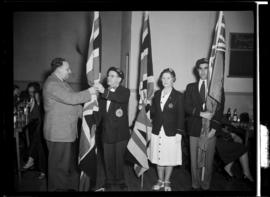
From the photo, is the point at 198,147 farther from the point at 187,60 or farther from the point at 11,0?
the point at 11,0

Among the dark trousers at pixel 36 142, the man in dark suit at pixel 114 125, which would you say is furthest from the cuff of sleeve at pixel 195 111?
the dark trousers at pixel 36 142

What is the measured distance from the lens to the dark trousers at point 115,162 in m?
2.96

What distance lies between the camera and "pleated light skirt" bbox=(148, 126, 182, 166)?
117 inches

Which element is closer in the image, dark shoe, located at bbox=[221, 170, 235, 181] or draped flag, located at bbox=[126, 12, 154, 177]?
draped flag, located at bbox=[126, 12, 154, 177]

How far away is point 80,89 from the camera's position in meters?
2.95

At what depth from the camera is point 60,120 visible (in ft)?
9.37

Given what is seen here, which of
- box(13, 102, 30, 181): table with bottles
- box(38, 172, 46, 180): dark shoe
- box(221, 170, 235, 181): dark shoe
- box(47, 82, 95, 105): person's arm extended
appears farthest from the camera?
box(221, 170, 235, 181): dark shoe

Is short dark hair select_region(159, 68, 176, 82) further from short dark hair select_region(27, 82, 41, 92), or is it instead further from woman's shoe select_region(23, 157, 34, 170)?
woman's shoe select_region(23, 157, 34, 170)

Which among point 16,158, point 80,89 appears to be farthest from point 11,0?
point 16,158

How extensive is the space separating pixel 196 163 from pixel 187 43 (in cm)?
130

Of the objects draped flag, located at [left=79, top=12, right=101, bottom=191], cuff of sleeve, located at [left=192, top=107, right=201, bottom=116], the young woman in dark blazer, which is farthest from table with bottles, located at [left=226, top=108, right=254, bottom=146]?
draped flag, located at [left=79, top=12, right=101, bottom=191]

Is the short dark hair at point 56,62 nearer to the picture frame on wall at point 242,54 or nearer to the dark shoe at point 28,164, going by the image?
the dark shoe at point 28,164

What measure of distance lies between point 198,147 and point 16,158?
6.33ft

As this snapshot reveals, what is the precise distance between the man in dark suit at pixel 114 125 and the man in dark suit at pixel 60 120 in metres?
0.19
